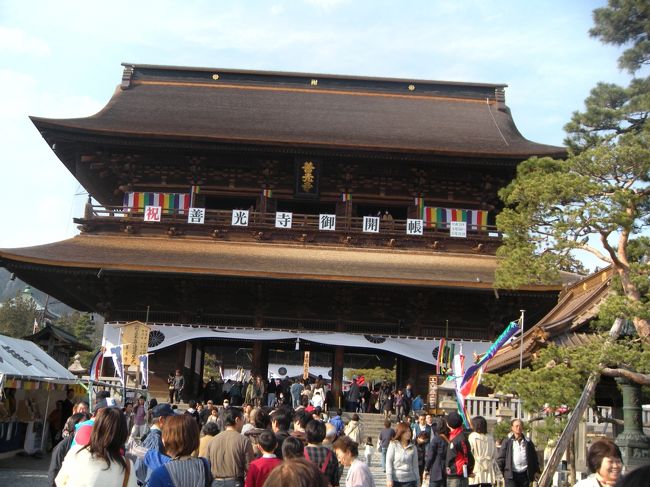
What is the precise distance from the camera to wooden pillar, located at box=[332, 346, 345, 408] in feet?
69.1

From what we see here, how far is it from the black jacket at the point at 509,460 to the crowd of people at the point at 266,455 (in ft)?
0.04

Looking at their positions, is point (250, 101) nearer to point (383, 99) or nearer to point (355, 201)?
point (383, 99)

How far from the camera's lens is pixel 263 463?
19.2 ft

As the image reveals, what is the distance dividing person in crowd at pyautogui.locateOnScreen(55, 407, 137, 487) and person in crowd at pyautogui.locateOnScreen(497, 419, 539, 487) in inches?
248

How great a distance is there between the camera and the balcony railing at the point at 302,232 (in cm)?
2241

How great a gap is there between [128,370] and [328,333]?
570 cm

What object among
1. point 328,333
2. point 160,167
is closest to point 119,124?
point 160,167

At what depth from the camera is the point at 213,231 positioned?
22.5 metres

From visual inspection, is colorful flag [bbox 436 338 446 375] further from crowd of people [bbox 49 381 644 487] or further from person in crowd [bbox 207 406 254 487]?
person in crowd [bbox 207 406 254 487]

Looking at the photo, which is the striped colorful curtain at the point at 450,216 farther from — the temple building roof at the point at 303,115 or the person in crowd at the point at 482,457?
the person in crowd at the point at 482,457

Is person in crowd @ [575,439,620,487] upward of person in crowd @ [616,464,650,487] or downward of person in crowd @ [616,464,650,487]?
downward

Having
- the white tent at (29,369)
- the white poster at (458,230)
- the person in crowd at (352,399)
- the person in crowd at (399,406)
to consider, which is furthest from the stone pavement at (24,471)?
the white poster at (458,230)

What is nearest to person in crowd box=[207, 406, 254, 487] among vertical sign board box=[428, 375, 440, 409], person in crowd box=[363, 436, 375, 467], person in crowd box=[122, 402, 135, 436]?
person in crowd box=[122, 402, 135, 436]

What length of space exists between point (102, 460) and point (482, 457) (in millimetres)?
6381
